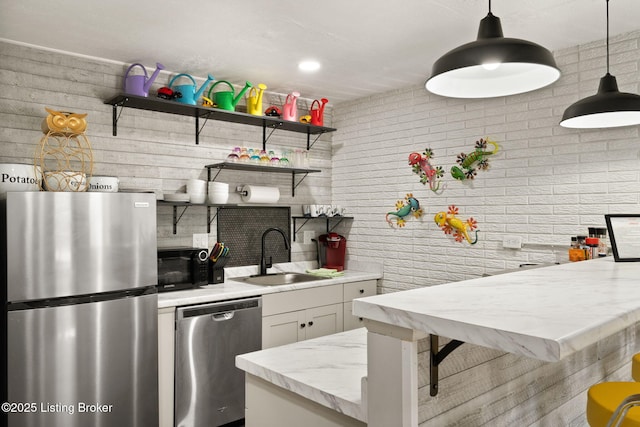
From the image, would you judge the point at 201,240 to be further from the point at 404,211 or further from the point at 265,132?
the point at 404,211

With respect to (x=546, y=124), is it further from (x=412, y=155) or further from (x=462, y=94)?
(x=462, y=94)

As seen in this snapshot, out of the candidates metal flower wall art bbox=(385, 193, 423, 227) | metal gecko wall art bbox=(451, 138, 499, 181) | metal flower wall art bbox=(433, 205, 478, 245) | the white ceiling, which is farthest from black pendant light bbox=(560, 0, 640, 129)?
metal flower wall art bbox=(385, 193, 423, 227)

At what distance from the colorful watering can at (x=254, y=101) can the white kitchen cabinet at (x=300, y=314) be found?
4.83 ft

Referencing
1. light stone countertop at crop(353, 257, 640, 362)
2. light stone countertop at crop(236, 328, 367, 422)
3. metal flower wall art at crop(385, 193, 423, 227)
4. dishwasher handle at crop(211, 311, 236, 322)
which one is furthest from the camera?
metal flower wall art at crop(385, 193, 423, 227)

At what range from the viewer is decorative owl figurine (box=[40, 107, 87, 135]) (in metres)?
2.77

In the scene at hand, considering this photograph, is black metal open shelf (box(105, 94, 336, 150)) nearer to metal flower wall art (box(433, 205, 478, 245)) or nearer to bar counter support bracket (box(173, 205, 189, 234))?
bar counter support bracket (box(173, 205, 189, 234))

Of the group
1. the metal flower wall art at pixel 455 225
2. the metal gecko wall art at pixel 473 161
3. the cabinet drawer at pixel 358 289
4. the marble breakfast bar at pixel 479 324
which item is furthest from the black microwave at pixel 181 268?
the marble breakfast bar at pixel 479 324

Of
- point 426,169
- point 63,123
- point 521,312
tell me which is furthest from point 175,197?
point 521,312

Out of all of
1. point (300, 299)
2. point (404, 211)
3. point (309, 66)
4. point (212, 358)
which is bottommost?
point (212, 358)

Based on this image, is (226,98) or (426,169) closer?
(226,98)

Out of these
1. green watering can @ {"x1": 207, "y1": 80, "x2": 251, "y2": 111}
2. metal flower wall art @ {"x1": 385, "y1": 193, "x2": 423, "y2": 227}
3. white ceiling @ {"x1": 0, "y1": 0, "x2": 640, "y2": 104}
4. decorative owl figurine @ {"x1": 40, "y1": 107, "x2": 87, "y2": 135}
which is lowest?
metal flower wall art @ {"x1": 385, "y1": 193, "x2": 423, "y2": 227}

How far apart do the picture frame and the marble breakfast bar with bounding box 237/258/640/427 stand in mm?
240

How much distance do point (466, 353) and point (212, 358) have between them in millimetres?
2211

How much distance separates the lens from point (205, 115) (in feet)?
12.4
